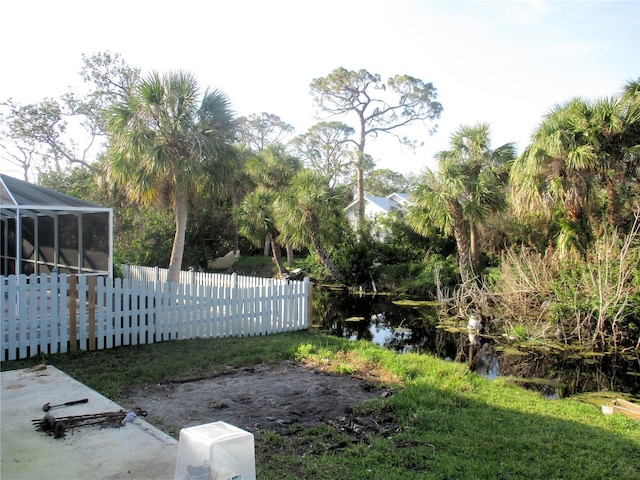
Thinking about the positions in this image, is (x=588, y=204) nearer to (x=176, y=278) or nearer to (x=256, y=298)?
(x=256, y=298)

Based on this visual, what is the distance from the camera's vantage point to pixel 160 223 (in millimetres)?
22859

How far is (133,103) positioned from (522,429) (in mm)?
11471

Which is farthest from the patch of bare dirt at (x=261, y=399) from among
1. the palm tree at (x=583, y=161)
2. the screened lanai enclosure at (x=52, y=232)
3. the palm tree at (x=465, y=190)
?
the palm tree at (x=465, y=190)

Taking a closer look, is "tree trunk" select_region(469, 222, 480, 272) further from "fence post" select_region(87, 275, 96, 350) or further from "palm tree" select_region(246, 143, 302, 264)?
"fence post" select_region(87, 275, 96, 350)

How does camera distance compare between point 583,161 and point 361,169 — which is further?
point 361,169

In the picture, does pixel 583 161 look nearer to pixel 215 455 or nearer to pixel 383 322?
pixel 383 322

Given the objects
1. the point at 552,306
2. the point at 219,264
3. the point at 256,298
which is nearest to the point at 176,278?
the point at 256,298

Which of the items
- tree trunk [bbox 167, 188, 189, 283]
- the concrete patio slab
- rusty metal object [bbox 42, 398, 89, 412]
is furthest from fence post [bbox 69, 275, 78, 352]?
tree trunk [bbox 167, 188, 189, 283]

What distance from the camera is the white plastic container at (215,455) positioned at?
272 cm

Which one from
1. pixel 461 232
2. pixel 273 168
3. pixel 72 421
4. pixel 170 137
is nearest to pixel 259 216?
pixel 273 168

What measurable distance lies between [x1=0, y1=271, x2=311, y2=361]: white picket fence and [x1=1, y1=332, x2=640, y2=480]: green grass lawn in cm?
35

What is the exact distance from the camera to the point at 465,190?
18.9 m

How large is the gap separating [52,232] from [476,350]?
12.0m

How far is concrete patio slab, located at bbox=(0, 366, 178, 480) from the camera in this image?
3.58m
